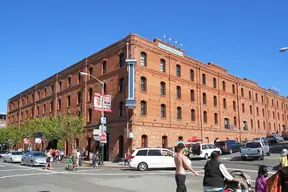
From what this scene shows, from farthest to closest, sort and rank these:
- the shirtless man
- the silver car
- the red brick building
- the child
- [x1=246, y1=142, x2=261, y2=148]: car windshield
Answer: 1. the red brick building
2. the silver car
3. [x1=246, y1=142, x2=261, y2=148]: car windshield
4. the shirtless man
5. the child

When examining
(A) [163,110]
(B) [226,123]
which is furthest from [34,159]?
(B) [226,123]

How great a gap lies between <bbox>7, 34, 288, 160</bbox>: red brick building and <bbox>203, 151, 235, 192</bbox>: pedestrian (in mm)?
25961

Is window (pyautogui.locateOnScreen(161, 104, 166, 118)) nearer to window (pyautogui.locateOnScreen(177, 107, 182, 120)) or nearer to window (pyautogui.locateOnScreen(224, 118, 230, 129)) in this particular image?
window (pyautogui.locateOnScreen(177, 107, 182, 120))

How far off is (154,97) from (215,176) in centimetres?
2934

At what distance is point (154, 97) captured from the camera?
3650 cm

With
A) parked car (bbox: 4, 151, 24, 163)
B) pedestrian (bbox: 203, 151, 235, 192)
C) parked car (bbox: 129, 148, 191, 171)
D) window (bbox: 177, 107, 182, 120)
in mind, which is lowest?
parked car (bbox: 4, 151, 24, 163)

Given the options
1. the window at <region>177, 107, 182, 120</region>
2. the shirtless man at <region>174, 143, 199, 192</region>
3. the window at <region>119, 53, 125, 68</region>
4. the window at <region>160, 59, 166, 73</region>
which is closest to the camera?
the shirtless man at <region>174, 143, 199, 192</region>

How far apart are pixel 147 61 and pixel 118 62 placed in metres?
3.51

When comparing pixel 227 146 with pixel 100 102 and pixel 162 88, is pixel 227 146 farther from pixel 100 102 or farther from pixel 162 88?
pixel 100 102

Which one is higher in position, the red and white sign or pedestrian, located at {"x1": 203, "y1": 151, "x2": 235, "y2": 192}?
the red and white sign

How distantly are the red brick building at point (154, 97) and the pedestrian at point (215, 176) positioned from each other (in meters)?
26.0

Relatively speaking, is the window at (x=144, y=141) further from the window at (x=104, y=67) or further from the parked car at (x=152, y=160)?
the parked car at (x=152, y=160)

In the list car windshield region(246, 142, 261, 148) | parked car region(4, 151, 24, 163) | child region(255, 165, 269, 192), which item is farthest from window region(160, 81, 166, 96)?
child region(255, 165, 269, 192)

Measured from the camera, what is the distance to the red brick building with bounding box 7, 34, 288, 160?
115ft
